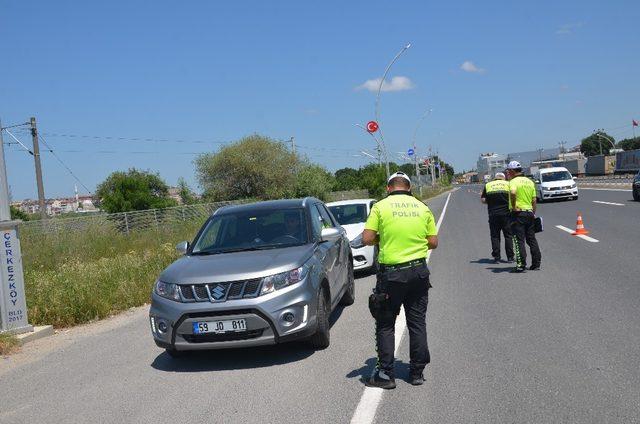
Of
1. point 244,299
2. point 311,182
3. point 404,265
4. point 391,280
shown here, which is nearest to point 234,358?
point 244,299

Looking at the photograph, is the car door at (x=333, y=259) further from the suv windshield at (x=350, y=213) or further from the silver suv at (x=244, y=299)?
the suv windshield at (x=350, y=213)

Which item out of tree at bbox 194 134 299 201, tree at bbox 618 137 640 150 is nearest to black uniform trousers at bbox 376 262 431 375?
tree at bbox 194 134 299 201

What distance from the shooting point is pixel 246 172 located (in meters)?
52.9

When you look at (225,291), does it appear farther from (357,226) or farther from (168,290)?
(357,226)

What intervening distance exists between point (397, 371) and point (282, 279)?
1412 mm

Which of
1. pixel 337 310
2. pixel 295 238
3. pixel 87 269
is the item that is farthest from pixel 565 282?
pixel 87 269

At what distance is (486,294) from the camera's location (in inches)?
362

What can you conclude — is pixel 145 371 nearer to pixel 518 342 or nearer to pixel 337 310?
pixel 337 310

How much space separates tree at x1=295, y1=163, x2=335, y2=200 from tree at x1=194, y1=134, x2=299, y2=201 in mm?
687

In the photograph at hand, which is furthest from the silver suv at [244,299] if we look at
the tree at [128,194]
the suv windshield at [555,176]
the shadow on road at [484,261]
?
the tree at [128,194]

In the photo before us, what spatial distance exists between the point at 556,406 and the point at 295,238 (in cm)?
370

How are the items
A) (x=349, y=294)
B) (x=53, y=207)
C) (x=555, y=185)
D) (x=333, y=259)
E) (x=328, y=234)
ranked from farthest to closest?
(x=53, y=207) < (x=555, y=185) < (x=349, y=294) < (x=333, y=259) < (x=328, y=234)

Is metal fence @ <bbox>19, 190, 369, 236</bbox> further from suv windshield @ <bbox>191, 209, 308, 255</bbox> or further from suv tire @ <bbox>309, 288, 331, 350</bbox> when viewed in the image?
suv tire @ <bbox>309, 288, 331, 350</bbox>

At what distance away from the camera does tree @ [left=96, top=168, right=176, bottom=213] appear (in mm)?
78438
